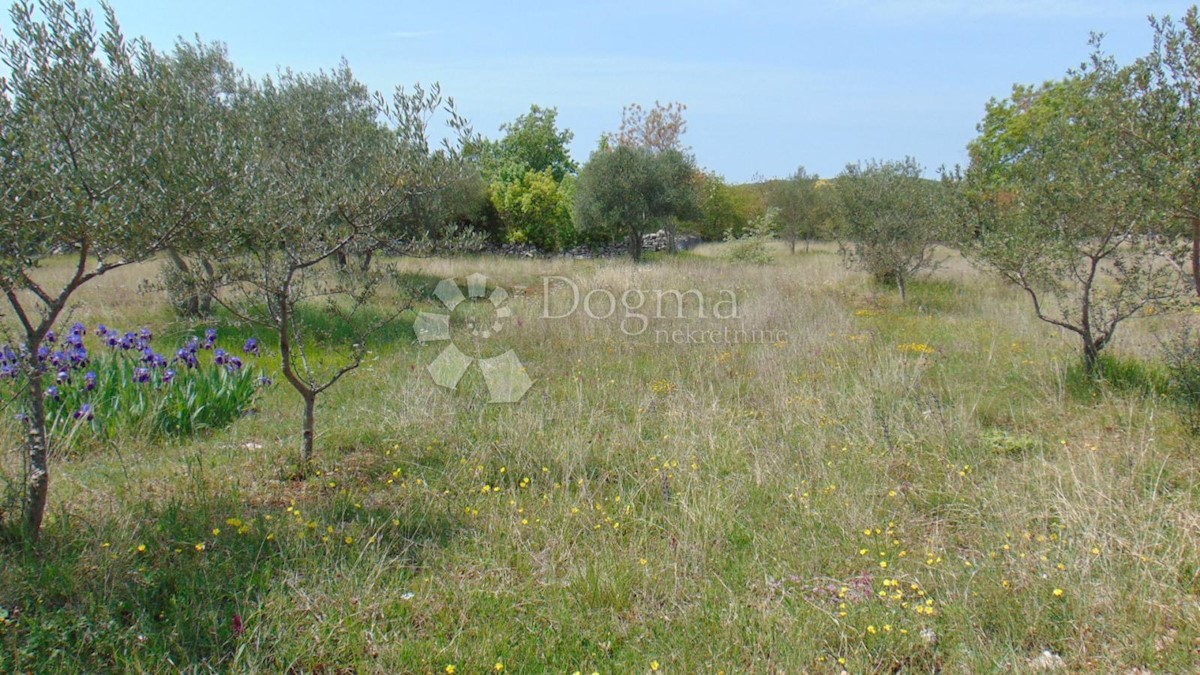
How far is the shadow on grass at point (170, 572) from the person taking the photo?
2.33m

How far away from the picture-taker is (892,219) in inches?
461

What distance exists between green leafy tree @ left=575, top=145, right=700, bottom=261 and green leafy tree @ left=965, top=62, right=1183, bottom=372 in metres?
14.2

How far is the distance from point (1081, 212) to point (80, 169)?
6627mm

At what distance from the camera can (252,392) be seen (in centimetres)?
521

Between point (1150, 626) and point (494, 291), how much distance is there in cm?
1126

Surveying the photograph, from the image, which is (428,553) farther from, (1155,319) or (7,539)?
(1155,319)

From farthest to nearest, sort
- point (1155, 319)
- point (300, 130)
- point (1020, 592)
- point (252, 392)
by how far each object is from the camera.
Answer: point (1155, 319)
point (300, 130)
point (252, 392)
point (1020, 592)

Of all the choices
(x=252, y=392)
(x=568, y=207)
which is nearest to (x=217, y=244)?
(x=252, y=392)

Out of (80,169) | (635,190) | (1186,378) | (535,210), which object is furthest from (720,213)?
(80,169)

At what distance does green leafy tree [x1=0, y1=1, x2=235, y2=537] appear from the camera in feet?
8.01

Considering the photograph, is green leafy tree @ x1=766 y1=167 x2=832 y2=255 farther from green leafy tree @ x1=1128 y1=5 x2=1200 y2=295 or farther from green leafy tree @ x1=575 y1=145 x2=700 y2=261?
green leafy tree @ x1=1128 y1=5 x2=1200 y2=295

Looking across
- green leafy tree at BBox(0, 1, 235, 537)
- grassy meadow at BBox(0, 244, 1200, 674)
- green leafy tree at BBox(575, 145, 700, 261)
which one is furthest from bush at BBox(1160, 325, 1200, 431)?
green leafy tree at BBox(575, 145, 700, 261)

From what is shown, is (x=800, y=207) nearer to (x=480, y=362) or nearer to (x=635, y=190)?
(x=635, y=190)

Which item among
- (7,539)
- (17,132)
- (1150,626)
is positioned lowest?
(1150,626)
